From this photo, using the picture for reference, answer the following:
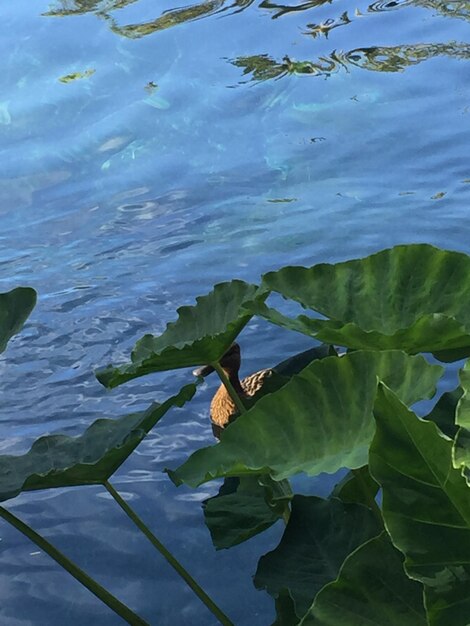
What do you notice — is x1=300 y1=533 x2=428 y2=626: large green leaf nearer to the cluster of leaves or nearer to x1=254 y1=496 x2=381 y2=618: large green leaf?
the cluster of leaves

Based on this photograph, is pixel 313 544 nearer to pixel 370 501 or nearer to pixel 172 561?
pixel 370 501

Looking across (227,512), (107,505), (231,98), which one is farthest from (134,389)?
(231,98)

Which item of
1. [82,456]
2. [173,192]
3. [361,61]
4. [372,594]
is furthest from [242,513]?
[361,61]

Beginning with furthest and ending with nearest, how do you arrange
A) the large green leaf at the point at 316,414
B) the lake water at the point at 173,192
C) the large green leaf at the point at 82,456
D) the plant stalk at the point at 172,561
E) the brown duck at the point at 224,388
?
the brown duck at the point at 224,388 < the lake water at the point at 173,192 < the plant stalk at the point at 172,561 < the large green leaf at the point at 82,456 < the large green leaf at the point at 316,414

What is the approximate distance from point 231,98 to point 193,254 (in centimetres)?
196

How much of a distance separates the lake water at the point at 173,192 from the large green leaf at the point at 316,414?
142 centimetres

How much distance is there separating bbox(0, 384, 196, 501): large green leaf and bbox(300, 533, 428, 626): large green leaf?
39 cm

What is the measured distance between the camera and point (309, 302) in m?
1.37

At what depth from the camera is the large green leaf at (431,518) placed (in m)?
0.86

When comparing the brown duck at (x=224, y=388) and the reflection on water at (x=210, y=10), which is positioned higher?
the brown duck at (x=224, y=388)

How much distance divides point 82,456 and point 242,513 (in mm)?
232

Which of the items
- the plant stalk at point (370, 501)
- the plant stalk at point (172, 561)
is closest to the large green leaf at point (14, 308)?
the plant stalk at point (172, 561)

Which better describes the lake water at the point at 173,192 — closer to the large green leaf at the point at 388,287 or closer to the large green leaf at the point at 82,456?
the large green leaf at the point at 82,456

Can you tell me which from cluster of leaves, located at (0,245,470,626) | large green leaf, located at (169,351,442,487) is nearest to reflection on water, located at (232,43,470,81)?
cluster of leaves, located at (0,245,470,626)
